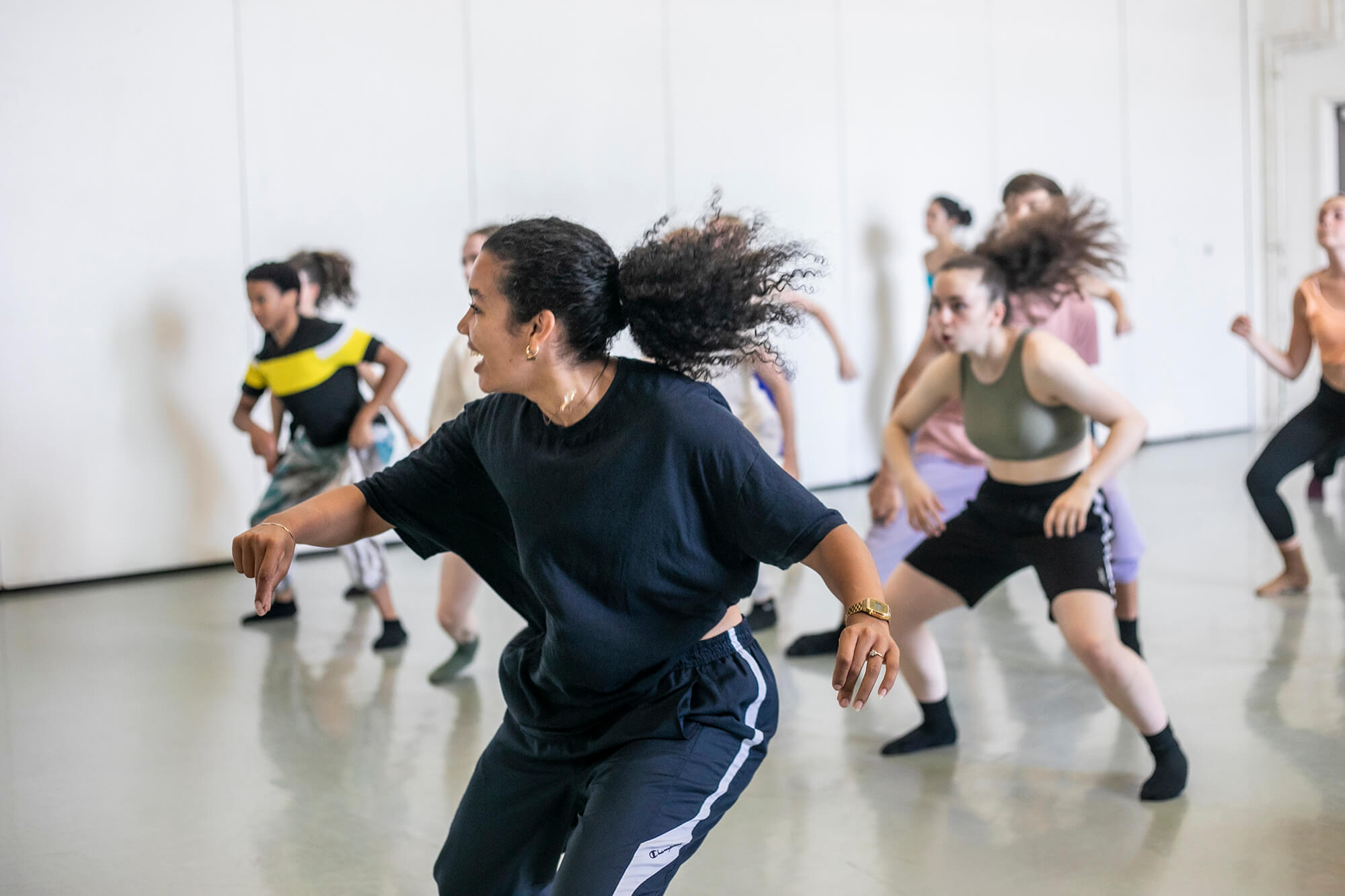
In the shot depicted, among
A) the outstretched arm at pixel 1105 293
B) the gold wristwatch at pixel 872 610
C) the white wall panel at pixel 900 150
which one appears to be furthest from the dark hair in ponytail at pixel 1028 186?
the white wall panel at pixel 900 150

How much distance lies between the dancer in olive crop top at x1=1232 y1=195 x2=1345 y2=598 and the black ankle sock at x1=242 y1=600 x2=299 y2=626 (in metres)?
3.49

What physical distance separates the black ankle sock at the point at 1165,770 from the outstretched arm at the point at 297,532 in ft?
5.80

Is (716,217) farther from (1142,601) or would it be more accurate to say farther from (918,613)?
(1142,601)

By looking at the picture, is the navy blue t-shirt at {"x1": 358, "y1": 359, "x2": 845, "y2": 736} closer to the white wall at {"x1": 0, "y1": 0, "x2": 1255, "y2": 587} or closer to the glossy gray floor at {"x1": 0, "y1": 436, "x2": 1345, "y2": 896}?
the glossy gray floor at {"x1": 0, "y1": 436, "x2": 1345, "y2": 896}

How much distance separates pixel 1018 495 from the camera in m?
3.09

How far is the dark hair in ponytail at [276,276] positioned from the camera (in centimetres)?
479

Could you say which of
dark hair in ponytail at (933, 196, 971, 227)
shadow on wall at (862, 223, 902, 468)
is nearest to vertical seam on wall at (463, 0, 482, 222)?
shadow on wall at (862, 223, 902, 468)

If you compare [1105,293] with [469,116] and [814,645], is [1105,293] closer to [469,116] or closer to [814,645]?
[814,645]

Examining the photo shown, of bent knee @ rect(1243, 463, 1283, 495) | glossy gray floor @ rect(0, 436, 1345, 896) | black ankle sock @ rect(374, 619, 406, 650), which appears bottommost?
glossy gray floor @ rect(0, 436, 1345, 896)

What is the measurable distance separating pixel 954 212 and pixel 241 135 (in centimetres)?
397

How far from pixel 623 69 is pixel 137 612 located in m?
3.67

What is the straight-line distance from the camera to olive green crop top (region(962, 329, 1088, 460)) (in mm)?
3068

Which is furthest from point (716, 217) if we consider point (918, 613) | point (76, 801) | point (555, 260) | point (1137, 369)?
point (1137, 369)

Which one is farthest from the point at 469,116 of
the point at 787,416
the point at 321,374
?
the point at 787,416
